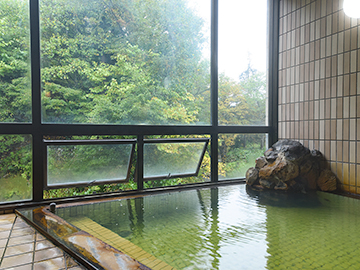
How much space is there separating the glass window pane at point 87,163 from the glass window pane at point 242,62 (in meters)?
1.76

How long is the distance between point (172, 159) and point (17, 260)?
2330 mm

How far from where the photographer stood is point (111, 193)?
10.4 ft

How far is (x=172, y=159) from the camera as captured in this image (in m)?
3.63

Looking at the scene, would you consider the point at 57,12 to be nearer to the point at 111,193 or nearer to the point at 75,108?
the point at 75,108

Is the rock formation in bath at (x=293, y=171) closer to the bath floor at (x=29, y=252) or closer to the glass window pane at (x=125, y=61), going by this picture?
the glass window pane at (x=125, y=61)

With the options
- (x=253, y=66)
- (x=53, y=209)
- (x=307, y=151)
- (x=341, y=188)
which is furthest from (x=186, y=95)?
(x=341, y=188)

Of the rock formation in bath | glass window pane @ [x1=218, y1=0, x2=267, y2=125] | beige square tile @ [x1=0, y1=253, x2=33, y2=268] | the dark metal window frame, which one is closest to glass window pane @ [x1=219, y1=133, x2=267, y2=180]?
the dark metal window frame

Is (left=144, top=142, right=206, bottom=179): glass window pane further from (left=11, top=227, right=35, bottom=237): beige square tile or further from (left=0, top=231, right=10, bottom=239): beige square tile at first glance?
(left=0, top=231, right=10, bottom=239): beige square tile

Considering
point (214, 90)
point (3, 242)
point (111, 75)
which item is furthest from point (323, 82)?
point (3, 242)

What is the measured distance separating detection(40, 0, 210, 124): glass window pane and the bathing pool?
4.04 feet

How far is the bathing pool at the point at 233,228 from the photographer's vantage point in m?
1.56

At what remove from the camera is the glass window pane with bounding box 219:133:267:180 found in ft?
13.3

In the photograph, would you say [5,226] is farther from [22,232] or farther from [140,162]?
[140,162]

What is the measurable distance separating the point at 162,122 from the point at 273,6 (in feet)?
10.3
